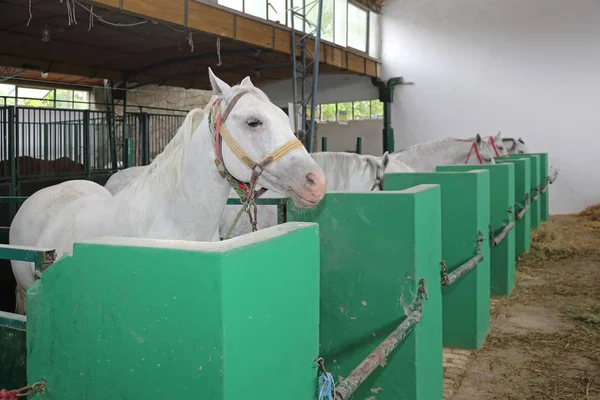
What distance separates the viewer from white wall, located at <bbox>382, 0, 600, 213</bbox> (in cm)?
1174

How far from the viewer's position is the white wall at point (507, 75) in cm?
1174

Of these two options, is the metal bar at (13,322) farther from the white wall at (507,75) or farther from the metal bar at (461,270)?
the white wall at (507,75)

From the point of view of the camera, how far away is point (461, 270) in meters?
2.85

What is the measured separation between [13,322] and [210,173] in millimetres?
1027

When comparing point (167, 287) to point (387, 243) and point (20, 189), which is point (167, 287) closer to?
point (387, 243)

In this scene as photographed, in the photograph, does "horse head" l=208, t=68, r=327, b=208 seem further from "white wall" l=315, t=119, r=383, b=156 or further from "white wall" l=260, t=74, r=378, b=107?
"white wall" l=315, t=119, r=383, b=156

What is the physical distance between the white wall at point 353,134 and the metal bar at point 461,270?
1196 centimetres

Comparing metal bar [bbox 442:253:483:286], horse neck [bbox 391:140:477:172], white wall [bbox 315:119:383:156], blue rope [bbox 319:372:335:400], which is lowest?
blue rope [bbox 319:372:335:400]

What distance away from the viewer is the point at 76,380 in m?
1.12

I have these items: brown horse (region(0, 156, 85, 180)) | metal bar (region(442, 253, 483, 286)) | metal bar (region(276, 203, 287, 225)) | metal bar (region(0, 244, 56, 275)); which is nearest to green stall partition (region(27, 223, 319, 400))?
metal bar (region(0, 244, 56, 275))

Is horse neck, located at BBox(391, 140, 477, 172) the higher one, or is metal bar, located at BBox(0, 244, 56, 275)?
horse neck, located at BBox(391, 140, 477, 172)

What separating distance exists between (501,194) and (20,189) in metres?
5.01

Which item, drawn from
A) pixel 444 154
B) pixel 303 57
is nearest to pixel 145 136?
pixel 444 154

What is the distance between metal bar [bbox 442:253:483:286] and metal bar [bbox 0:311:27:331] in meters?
1.82
